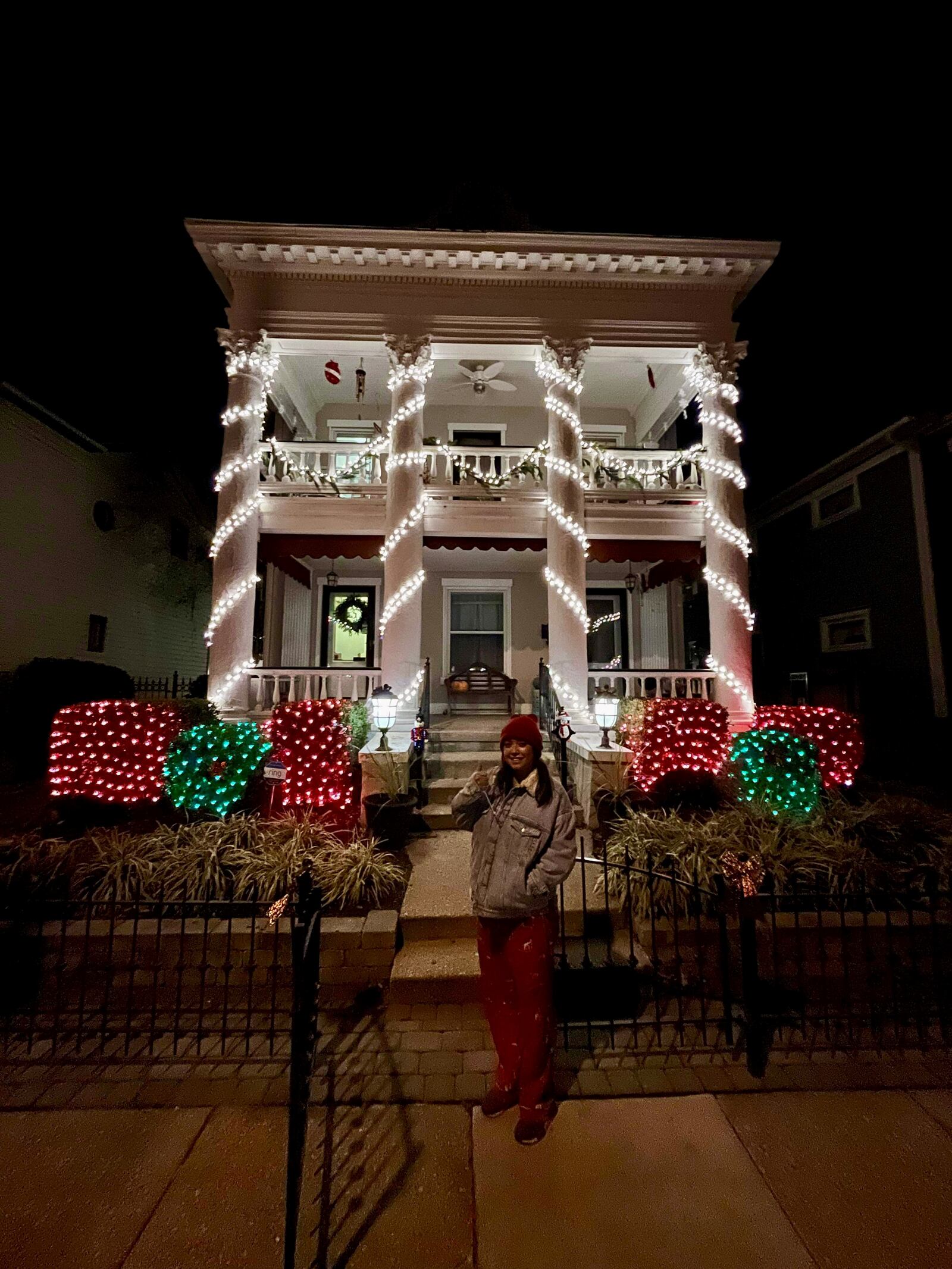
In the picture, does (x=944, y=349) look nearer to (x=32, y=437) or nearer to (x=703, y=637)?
(x=703, y=637)

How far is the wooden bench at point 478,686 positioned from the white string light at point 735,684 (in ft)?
13.0

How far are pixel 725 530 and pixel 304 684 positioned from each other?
789 centimetres

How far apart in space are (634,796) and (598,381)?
898cm

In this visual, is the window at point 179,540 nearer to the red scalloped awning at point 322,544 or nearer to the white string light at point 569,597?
the red scalloped awning at point 322,544

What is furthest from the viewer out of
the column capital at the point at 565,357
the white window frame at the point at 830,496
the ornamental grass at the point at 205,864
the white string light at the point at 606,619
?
the white string light at the point at 606,619

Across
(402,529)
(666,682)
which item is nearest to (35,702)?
(402,529)

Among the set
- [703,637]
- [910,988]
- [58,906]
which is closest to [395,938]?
[58,906]

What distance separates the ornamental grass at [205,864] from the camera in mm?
4551

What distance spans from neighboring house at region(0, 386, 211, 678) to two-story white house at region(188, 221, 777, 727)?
5.22m

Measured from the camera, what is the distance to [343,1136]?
2777 mm

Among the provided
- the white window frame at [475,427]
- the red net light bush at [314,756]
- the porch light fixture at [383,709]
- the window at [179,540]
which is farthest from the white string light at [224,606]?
the window at [179,540]

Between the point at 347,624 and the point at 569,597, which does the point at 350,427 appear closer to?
the point at 347,624

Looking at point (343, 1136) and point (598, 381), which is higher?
point (598, 381)

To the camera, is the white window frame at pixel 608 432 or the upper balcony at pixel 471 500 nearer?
the upper balcony at pixel 471 500
